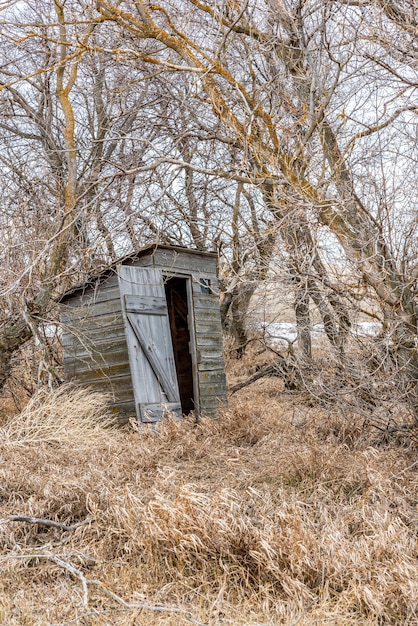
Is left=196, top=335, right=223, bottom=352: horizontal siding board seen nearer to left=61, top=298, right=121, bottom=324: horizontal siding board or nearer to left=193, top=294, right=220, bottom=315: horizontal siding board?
left=193, top=294, right=220, bottom=315: horizontal siding board

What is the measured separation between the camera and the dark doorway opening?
38.4 feet

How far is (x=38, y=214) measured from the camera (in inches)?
465

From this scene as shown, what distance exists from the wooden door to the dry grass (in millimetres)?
2057

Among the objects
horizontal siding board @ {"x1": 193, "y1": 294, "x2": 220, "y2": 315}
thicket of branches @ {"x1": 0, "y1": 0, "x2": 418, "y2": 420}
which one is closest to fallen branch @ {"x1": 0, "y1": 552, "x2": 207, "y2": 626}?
thicket of branches @ {"x1": 0, "y1": 0, "x2": 418, "y2": 420}

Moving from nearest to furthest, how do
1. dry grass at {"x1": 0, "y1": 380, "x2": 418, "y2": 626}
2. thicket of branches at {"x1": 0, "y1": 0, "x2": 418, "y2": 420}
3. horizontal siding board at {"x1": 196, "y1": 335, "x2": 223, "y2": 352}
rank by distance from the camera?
1. dry grass at {"x1": 0, "y1": 380, "x2": 418, "y2": 626}
2. thicket of branches at {"x1": 0, "y1": 0, "x2": 418, "y2": 420}
3. horizontal siding board at {"x1": 196, "y1": 335, "x2": 223, "y2": 352}

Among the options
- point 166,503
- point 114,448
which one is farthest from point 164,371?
point 166,503

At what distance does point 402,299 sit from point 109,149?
1019cm

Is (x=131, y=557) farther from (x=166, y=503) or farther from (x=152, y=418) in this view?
(x=152, y=418)

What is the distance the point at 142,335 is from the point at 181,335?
2.51 m

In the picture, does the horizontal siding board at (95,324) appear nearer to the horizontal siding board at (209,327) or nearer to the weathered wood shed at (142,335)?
the weathered wood shed at (142,335)

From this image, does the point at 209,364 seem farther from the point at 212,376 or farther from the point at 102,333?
the point at 102,333

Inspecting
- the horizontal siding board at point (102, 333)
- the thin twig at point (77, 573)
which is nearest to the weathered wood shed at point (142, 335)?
the horizontal siding board at point (102, 333)


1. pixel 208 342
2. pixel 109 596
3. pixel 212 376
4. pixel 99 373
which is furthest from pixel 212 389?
pixel 109 596

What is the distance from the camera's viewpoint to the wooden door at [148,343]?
9.18 m
